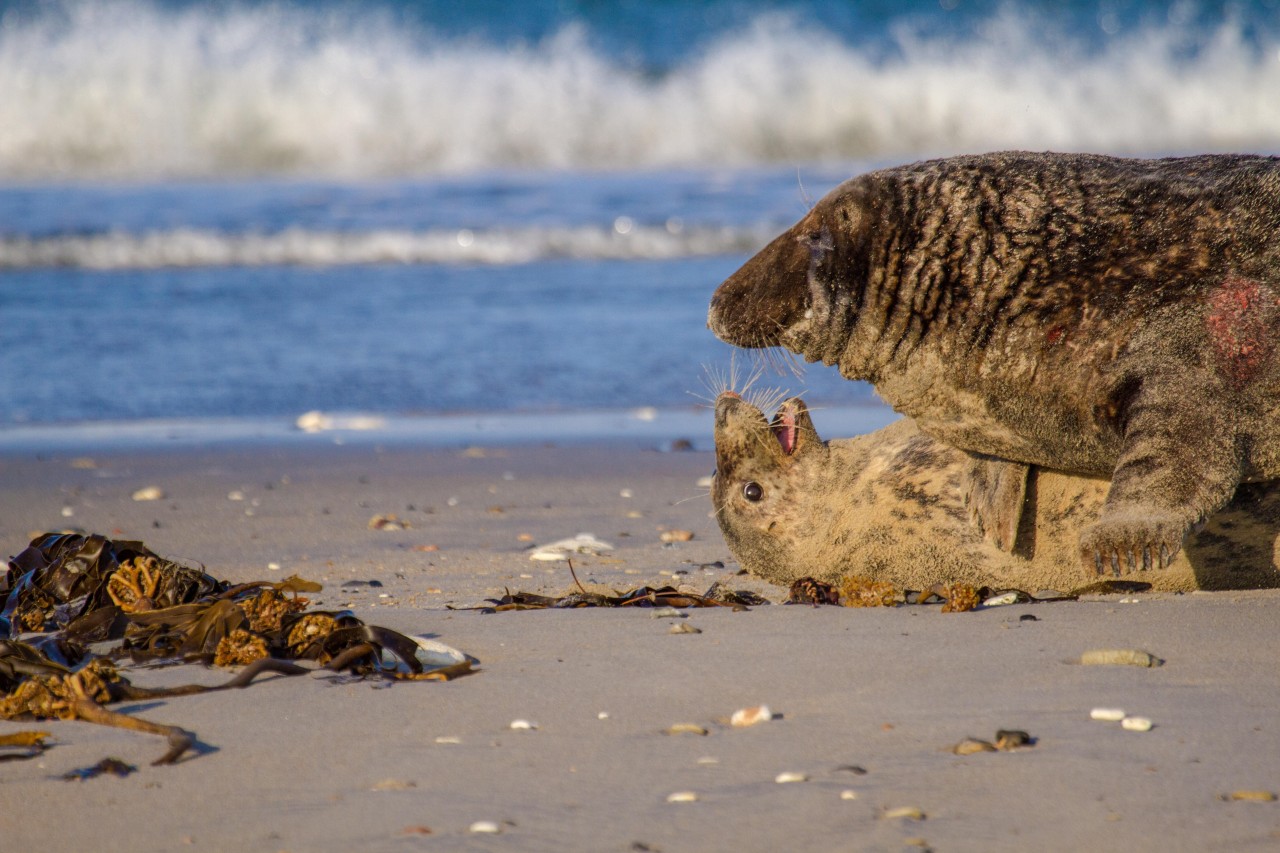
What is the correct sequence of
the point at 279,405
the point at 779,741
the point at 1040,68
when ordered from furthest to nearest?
1. the point at 1040,68
2. the point at 279,405
3. the point at 779,741

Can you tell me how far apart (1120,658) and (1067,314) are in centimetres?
98

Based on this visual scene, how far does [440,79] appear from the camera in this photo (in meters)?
24.2

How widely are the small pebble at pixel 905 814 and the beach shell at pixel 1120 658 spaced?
3.40 feet

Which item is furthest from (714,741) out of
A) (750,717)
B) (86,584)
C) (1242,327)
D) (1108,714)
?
(86,584)

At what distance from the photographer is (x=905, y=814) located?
8.52ft

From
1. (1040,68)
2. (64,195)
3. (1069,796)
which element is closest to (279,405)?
(1069,796)

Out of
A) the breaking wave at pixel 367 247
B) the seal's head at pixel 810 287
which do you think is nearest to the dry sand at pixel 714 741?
the seal's head at pixel 810 287

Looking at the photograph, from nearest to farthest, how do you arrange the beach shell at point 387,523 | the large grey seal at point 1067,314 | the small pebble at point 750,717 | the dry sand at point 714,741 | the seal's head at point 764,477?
the dry sand at point 714,741, the small pebble at point 750,717, the large grey seal at point 1067,314, the seal's head at point 764,477, the beach shell at point 387,523

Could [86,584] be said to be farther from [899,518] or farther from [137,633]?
[899,518]

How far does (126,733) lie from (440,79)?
2204cm

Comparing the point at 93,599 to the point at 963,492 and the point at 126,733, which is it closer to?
the point at 126,733

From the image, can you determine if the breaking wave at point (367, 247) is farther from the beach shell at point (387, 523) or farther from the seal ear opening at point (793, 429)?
the seal ear opening at point (793, 429)

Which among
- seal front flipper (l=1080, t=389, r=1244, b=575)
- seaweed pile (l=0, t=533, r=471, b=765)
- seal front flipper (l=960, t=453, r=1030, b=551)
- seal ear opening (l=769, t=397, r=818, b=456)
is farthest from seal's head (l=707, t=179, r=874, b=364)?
seaweed pile (l=0, t=533, r=471, b=765)

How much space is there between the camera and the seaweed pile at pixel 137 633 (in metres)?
3.23
